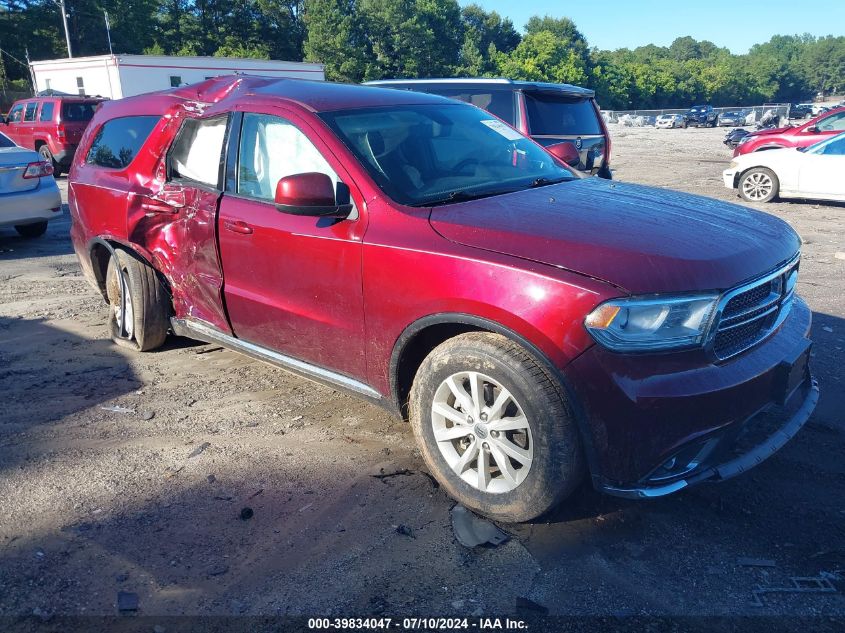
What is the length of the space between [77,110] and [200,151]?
15.2 m

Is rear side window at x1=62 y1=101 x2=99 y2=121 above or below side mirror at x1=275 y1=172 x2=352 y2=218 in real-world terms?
above

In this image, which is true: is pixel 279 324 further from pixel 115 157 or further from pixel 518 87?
pixel 518 87

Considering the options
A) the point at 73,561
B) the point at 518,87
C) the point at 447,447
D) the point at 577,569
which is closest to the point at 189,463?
the point at 73,561

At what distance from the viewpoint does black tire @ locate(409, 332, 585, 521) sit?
2.60 metres

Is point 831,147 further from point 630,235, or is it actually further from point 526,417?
point 526,417

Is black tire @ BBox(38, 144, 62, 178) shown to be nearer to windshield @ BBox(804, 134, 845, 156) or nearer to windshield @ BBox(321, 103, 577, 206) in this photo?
windshield @ BBox(321, 103, 577, 206)

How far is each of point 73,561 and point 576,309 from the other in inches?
88.7

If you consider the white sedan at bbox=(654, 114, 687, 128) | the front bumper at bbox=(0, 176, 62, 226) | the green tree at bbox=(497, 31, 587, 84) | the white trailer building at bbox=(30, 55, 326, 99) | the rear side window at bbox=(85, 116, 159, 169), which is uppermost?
the green tree at bbox=(497, 31, 587, 84)

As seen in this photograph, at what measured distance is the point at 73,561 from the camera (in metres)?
2.72

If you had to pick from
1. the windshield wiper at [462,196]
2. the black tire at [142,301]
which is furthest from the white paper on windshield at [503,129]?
the black tire at [142,301]

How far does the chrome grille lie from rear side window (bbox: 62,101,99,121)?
17.5 metres

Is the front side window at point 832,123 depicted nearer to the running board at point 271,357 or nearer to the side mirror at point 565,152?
the side mirror at point 565,152

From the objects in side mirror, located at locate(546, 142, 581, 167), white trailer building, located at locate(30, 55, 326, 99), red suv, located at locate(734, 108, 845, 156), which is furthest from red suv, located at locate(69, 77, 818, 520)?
white trailer building, located at locate(30, 55, 326, 99)

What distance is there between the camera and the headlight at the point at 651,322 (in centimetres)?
248
